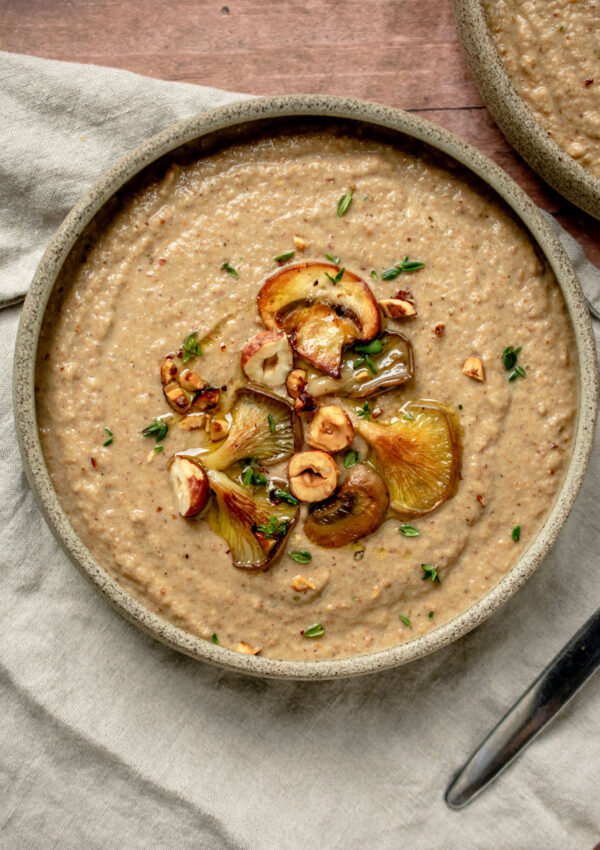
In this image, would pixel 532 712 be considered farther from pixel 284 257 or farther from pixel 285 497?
pixel 284 257

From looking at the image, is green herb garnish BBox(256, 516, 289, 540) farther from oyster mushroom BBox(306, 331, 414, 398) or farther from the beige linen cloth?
the beige linen cloth

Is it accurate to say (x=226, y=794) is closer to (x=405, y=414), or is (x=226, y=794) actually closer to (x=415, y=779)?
(x=415, y=779)

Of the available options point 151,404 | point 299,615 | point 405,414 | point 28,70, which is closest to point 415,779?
point 299,615

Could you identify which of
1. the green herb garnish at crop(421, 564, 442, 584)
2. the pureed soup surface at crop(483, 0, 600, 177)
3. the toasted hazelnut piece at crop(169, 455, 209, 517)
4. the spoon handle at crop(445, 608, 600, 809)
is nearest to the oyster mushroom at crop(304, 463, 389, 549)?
the green herb garnish at crop(421, 564, 442, 584)

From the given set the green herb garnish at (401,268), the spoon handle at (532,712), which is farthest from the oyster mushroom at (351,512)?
Result: the spoon handle at (532,712)

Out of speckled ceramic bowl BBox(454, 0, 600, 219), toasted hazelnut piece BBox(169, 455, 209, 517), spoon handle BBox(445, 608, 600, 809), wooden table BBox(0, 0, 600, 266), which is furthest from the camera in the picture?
wooden table BBox(0, 0, 600, 266)

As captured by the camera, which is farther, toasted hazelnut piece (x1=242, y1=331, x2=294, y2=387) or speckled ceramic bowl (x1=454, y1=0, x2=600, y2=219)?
speckled ceramic bowl (x1=454, y1=0, x2=600, y2=219)

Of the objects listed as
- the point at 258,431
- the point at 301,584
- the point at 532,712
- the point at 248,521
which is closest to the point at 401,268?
the point at 258,431

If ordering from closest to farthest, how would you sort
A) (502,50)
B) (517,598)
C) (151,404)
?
(151,404) → (502,50) → (517,598)
